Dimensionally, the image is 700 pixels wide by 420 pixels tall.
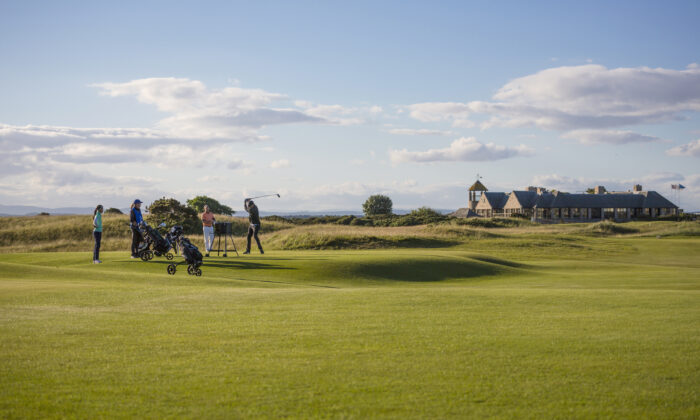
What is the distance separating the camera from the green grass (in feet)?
21.8

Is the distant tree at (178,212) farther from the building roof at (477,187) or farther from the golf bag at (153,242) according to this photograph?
the building roof at (477,187)

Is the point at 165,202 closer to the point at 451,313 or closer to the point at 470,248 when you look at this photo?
the point at 470,248

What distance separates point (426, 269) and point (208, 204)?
237 feet

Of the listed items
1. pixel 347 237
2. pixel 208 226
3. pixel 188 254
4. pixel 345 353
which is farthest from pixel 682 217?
pixel 345 353

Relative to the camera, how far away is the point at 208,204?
95.0 meters

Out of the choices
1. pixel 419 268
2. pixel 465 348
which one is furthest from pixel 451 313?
pixel 419 268

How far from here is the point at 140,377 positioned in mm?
7469

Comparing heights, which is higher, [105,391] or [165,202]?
[165,202]

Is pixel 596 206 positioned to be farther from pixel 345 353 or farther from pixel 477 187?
pixel 345 353

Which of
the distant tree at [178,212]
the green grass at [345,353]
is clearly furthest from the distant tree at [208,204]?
the green grass at [345,353]

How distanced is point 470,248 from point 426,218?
44.7 meters

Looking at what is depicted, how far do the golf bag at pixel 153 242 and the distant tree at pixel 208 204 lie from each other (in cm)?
5350

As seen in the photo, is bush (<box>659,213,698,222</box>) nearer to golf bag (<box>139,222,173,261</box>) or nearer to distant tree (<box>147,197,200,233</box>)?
distant tree (<box>147,197,200,233</box>)

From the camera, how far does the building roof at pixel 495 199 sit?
119 m
